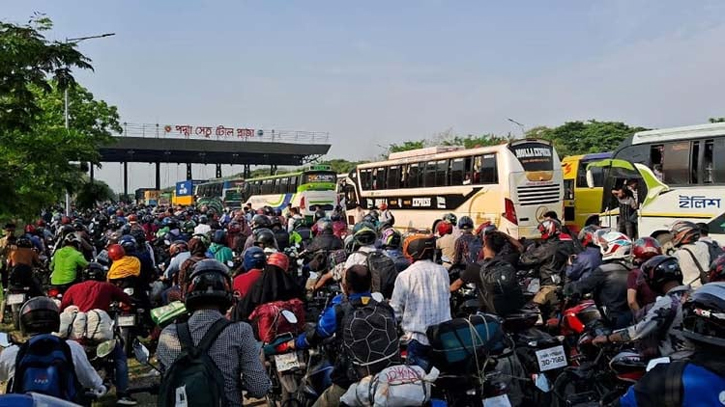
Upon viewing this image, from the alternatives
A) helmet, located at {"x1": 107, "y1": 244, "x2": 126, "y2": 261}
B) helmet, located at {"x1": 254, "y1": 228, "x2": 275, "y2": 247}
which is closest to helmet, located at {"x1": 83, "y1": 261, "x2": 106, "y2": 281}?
helmet, located at {"x1": 107, "y1": 244, "x2": 126, "y2": 261}

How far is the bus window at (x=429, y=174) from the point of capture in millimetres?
22034

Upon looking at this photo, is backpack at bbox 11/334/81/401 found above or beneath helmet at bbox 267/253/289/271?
beneath

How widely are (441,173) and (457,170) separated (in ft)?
3.28

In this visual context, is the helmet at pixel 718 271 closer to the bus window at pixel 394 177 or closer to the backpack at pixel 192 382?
the backpack at pixel 192 382

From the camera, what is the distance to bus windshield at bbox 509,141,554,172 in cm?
1833

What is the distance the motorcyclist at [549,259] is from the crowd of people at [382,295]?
18 millimetres

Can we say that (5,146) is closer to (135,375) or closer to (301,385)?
(135,375)

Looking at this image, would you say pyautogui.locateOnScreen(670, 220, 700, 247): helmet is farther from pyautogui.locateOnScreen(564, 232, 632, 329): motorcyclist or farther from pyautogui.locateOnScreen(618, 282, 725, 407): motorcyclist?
pyautogui.locateOnScreen(618, 282, 725, 407): motorcyclist

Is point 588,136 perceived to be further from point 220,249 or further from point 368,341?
point 368,341

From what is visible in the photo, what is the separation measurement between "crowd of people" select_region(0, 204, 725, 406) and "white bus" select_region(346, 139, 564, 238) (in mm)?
7826

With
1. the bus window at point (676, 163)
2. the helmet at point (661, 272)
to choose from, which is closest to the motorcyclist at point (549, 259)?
the helmet at point (661, 272)

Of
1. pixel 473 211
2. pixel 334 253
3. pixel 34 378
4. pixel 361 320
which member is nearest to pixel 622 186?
pixel 473 211

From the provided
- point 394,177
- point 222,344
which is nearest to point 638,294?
point 222,344

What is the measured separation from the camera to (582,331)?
6000 millimetres
